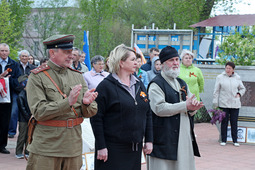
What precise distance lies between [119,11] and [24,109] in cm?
4032

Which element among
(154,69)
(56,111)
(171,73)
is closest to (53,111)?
(56,111)

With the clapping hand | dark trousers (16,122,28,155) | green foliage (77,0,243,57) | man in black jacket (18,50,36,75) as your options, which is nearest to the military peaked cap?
the clapping hand

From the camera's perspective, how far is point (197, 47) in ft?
62.6

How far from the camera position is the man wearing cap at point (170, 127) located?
4745 millimetres

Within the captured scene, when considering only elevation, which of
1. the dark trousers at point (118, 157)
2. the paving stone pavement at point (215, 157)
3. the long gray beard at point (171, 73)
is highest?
the long gray beard at point (171, 73)

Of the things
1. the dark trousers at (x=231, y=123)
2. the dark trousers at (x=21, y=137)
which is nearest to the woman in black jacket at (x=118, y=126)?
the dark trousers at (x=21, y=137)

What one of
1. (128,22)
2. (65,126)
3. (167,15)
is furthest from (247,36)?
(128,22)

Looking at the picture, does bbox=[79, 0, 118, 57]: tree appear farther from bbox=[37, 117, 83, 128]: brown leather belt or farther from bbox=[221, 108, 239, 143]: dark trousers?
bbox=[37, 117, 83, 128]: brown leather belt

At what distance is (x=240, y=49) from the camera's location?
11352 millimetres

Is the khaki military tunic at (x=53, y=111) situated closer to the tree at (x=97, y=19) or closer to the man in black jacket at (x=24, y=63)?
the man in black jacket at (x=24, y=63)

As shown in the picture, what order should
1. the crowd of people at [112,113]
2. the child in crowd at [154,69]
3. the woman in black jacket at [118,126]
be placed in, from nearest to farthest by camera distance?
the crowd of people at [112,113]
the woman in black jacket at [118,126]
the child in crowd at [154,69]

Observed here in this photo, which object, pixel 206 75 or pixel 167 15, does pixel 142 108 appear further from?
pixel 167 15

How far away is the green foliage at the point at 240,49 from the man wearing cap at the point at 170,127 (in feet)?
22.6

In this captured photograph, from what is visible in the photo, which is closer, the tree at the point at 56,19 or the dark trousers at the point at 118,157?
the dark trousers at the point at 118,157
